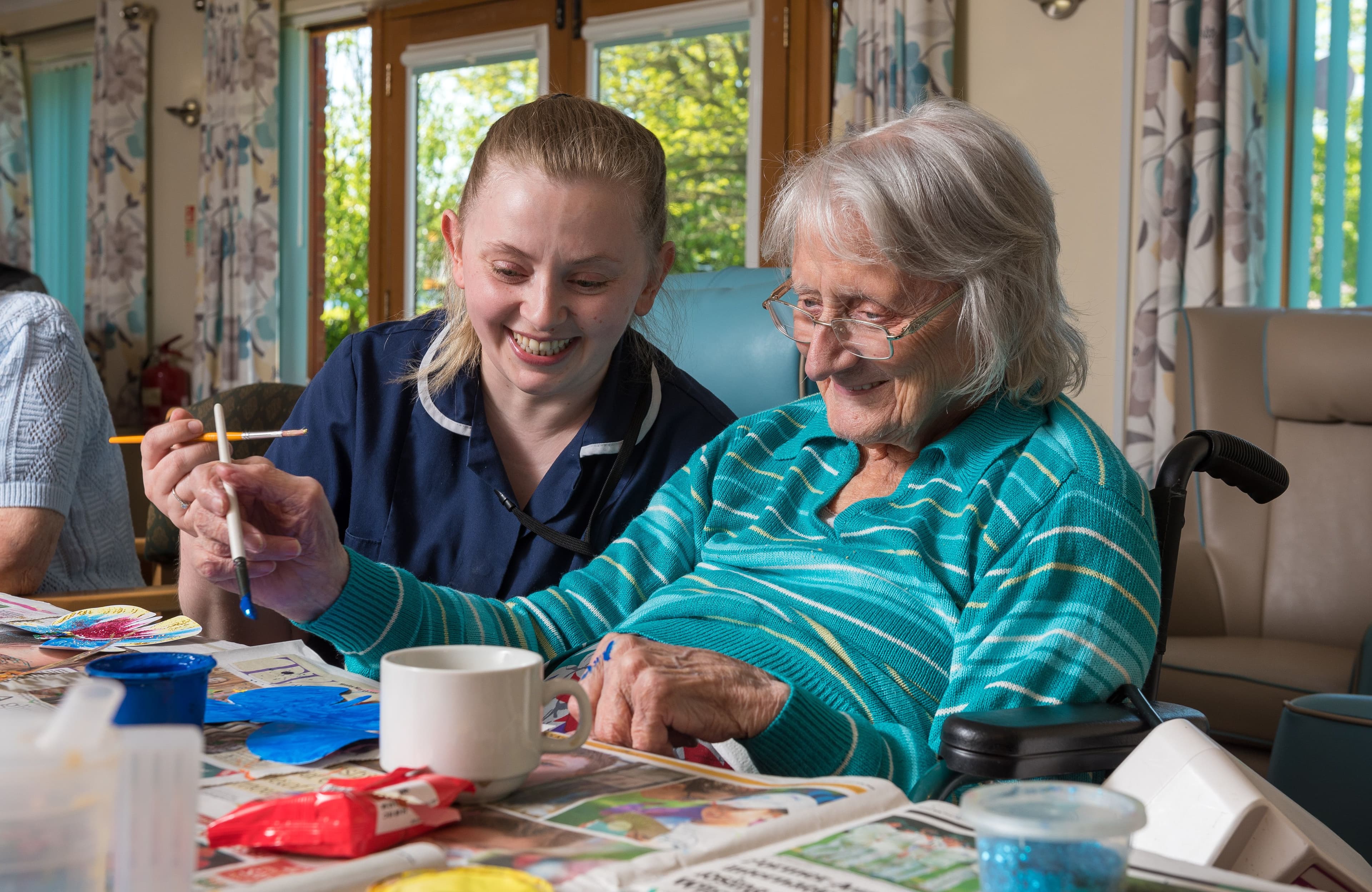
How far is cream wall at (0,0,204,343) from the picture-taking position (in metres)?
5.63

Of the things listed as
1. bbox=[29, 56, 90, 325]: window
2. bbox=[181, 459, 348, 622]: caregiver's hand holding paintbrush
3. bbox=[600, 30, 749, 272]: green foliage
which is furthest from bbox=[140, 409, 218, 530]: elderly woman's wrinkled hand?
bbox=[29, 56, 90, 325]: window

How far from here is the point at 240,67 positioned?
5.21 meters

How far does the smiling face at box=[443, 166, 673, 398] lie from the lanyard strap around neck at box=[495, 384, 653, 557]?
9 cm

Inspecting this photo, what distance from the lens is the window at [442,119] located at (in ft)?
15.6

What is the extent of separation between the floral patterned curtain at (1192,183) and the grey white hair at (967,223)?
7.51ft

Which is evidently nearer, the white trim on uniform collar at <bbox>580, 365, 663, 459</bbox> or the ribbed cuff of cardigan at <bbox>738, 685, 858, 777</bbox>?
the ribbed cuff of cardigan at <bbox>738, 685, 858, 777</bbox>

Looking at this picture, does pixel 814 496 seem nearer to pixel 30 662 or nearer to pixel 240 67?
pixel 30 662

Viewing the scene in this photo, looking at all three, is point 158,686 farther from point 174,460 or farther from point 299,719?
point 174,460

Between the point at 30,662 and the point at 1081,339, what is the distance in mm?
1062

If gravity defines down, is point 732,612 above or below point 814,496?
below

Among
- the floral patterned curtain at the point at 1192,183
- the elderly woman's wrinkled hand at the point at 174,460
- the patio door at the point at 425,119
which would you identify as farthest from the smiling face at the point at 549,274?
the patio door at the point at 425,119

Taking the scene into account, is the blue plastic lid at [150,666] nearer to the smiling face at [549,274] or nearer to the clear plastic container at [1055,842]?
the clear plastic container at [1055,842]

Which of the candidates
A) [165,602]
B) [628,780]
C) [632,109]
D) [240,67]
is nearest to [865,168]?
[628,780]

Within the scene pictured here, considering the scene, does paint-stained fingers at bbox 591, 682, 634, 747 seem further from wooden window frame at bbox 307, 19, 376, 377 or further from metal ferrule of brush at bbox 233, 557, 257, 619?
wooden window frame at bbox 307, 19, 376, 377
